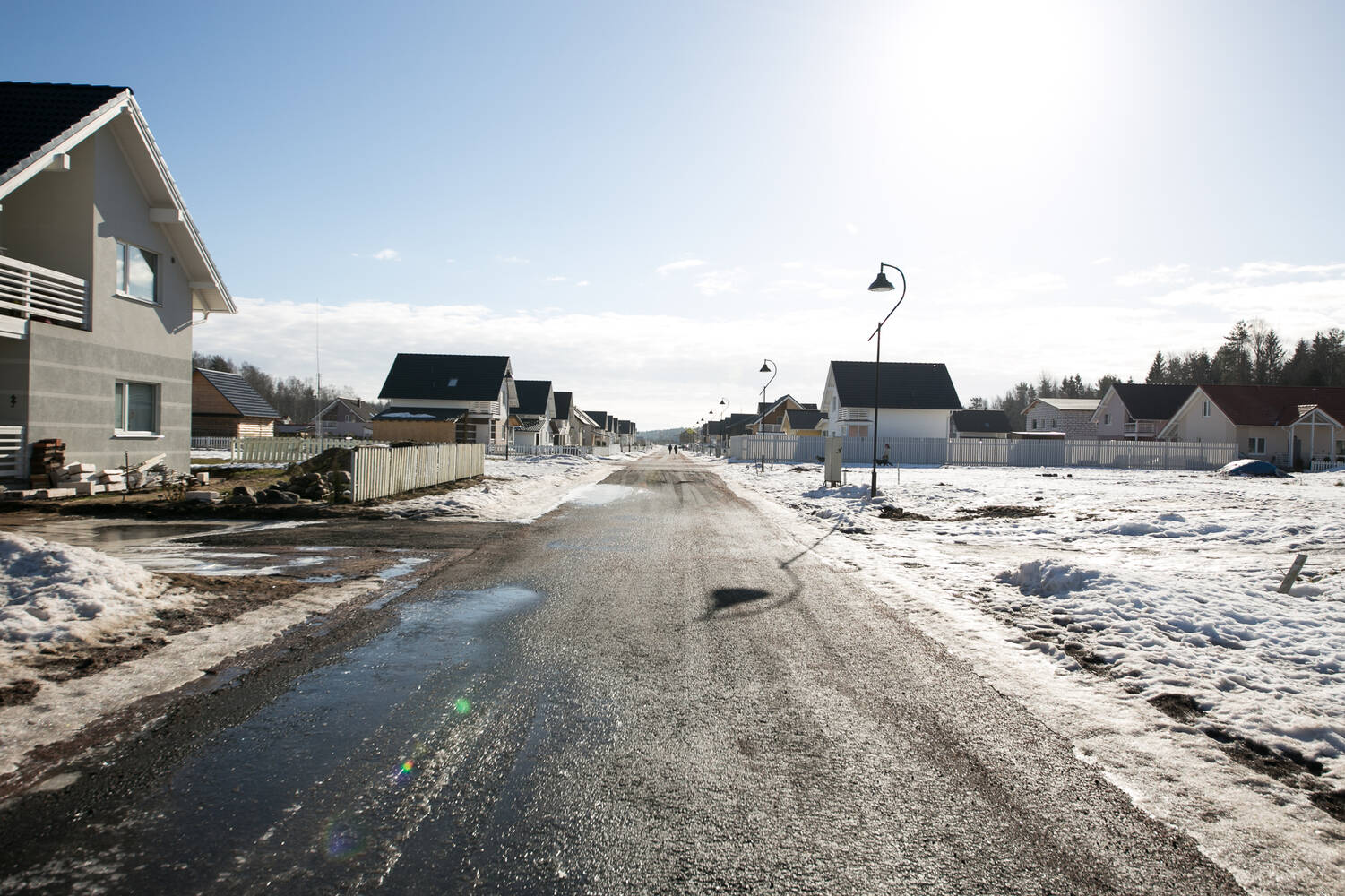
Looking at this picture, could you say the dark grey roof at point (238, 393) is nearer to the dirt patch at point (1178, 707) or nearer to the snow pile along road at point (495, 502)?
the snow pile along road at point (495, 502)

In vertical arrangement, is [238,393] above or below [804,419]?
below

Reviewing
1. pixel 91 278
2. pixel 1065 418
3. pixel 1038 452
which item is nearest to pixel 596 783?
pixel 91 278

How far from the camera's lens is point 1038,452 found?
46.6 meters

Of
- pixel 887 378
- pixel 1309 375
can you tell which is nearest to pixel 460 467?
pixel 887 378

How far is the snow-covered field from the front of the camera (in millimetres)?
4883

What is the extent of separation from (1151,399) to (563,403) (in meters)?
60.8

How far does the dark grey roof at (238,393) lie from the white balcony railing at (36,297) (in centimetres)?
3694

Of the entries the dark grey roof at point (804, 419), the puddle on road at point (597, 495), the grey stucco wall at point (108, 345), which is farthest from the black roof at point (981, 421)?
the grey stucco wall at point (108, 345)

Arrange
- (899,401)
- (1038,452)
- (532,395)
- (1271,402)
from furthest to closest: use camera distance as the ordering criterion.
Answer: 1. (532,395)
2. (899,401)
3. (1271,402)
4. (1038,452)

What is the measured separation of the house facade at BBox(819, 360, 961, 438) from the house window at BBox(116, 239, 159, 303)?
46424mm

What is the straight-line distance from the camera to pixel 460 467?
23578mm

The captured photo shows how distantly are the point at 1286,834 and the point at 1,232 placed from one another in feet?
75.6

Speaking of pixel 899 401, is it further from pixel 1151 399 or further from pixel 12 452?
pixel 12 452

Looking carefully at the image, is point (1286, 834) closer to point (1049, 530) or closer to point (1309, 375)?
point (1049, 530)
